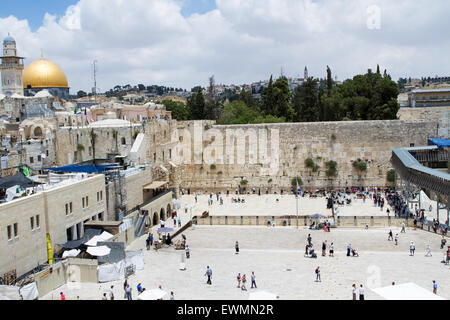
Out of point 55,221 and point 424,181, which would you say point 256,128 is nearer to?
point 424,181

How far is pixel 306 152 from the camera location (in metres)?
35.4

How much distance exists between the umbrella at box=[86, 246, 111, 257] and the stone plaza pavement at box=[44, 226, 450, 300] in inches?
53.6

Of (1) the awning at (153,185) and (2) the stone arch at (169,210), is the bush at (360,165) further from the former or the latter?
(1) the awning at (153,185)

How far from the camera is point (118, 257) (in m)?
17.7

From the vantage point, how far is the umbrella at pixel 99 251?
17253mm

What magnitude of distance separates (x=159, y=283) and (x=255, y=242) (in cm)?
703

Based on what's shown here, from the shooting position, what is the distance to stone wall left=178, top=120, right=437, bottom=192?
3475 centimetres

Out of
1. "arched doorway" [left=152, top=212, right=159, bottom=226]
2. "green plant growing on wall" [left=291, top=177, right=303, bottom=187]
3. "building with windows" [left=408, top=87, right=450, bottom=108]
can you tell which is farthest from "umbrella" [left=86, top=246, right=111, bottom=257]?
"building with windows" [left=408, top=87, right=450, bottom=108]

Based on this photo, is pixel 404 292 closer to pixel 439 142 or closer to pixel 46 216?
pixel 46 216

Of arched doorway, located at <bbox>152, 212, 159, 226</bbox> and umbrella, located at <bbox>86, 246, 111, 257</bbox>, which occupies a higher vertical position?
umbrella, located at <bbox>86, 246, 111, 257</bbox>

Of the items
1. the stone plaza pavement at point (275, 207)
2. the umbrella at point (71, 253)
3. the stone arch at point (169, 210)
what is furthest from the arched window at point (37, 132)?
the umbrella at point (71, 253)

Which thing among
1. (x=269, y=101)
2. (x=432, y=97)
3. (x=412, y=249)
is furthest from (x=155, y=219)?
(x=432, y=97)

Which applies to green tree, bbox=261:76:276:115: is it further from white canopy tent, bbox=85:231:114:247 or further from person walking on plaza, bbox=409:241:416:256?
white canopy tent, bbox=85:231:114:247
